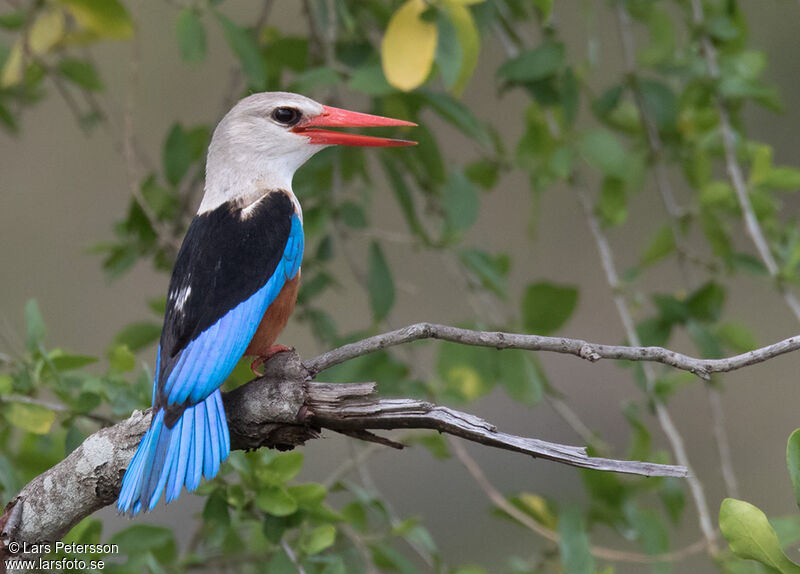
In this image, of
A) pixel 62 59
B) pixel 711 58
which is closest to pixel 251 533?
pixel 62 59

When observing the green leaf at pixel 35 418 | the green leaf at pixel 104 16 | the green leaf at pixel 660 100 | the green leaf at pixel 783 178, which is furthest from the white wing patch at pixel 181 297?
the green leaf at pixel 783 178

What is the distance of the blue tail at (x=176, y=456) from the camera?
1.42 metres

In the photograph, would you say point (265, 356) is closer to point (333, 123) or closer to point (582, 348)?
point (333, 123)

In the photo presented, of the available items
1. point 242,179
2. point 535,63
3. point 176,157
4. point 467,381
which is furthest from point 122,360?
point 535,63

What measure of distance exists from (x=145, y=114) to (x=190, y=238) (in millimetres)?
3669

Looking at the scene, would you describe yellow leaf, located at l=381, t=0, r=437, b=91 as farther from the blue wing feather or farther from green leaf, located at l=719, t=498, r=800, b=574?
green leaf, located at l=719, t=498, r=800, b=574

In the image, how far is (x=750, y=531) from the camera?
1.29 meters

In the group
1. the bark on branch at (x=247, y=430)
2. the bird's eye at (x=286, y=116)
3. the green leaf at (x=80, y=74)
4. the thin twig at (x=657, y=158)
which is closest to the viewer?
the bark on branch at (x=247, y=430)

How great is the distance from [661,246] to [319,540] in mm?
1209

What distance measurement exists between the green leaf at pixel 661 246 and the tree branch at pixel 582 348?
48.4 inches

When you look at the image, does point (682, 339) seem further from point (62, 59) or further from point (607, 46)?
point (62, 59)

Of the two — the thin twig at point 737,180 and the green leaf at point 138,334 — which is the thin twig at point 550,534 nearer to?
the thin twig at point 737,180

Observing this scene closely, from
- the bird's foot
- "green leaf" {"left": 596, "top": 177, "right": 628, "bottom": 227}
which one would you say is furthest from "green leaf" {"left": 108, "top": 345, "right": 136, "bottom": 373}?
"green leaf" {"left": 596, "top": 177, "right": 628, "bottom": 227}

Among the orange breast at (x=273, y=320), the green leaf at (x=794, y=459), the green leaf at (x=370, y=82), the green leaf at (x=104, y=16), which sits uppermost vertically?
the green leaf at (x=104, y=16)
